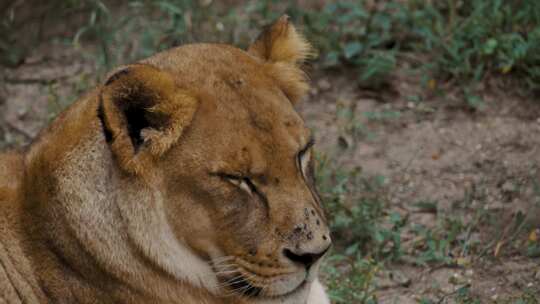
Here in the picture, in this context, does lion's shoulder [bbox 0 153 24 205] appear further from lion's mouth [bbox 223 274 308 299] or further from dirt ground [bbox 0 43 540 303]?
dirt ground [bbox 0 43 540 303]

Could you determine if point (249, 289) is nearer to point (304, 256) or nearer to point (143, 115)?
point (304, 256)

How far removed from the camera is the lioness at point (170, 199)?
3693mm

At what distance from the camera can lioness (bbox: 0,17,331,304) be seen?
3693 millimetres

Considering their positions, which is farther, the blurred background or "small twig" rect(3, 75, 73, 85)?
"small twig" rect(3, 75, 73, 85)

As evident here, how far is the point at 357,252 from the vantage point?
5.76m

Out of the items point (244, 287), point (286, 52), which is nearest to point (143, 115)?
point (244, 287)

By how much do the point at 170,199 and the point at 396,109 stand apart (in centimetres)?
351

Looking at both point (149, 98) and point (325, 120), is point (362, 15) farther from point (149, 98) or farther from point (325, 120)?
point (149, 98)

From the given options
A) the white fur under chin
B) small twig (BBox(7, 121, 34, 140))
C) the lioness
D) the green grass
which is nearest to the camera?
the lioness

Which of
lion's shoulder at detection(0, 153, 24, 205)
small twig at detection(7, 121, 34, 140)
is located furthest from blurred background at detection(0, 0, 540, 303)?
lion's shoulder at detection(0, 153, 24, 205)

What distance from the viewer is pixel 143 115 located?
366 cm

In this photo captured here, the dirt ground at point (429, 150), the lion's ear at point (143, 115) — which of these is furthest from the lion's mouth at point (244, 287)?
the dirt ground at point (429, 150)

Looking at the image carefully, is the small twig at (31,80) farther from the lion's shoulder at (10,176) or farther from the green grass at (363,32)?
the lion's shoulder at (10,176)

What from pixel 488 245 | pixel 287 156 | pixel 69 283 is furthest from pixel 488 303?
pixel 69 283
